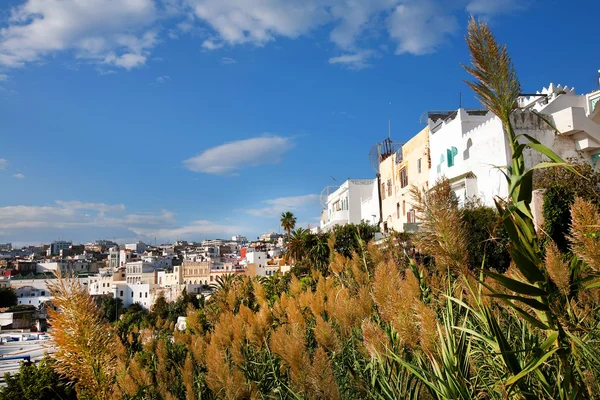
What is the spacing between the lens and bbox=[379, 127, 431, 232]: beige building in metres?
27.7

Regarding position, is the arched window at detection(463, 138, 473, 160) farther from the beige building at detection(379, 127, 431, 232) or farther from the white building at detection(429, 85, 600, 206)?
the beige building at detection(379, 127, 431, 232)

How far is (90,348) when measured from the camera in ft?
7.03

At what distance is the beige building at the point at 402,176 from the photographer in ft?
90.8

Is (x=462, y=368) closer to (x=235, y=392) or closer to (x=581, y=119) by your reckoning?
(x=235, y=392)

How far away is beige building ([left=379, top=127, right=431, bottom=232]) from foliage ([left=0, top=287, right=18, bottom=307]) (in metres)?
74.7

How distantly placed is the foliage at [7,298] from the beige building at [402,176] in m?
74.7

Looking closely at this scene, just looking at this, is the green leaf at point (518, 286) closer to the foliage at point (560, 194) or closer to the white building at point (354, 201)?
the foliage at point (560, 194)

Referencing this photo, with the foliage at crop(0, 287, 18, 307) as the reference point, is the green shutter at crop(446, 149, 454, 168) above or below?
above

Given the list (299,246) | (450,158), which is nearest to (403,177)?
(450,158)

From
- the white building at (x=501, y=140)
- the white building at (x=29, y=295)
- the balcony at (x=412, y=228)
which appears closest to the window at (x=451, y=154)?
the white building at (x=501, y=140)

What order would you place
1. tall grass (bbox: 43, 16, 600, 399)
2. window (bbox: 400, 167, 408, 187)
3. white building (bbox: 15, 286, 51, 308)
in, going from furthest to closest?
white building (bbox: 15, 286, 51, 308), window (bbox: 400, 167, 408, 187), tall grass (bbox: 43, 16, 600, 399)

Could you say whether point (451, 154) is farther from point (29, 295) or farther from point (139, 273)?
point (139, 273)

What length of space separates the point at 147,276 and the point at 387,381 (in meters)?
123

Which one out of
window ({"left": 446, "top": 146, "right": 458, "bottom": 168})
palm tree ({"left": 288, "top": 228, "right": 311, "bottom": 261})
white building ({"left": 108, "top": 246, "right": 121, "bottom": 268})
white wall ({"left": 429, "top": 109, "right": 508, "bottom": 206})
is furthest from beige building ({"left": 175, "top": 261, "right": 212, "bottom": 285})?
window ({"left": 446, "top": 146, "right": 458, "bottom": 168})
